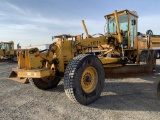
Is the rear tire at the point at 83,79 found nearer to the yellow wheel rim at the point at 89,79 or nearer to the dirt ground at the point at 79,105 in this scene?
the yellow wheel rim at the point at 89,79

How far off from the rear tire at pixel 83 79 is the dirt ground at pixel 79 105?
0.22 metres

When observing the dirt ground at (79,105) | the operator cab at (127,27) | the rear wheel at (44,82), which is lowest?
the dirt ground at (79,105)

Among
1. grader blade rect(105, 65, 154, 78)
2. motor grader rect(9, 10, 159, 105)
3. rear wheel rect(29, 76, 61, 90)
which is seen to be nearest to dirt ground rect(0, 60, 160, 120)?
rear wheel rect(29, 76, 61, 90)

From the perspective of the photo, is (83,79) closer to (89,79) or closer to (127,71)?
(89,79)

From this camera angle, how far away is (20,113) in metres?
4.57

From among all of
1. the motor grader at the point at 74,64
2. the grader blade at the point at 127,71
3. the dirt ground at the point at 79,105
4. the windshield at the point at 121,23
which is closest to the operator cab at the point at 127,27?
the windshield at the point at 121,23

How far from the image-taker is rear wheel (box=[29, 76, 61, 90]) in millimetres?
6492

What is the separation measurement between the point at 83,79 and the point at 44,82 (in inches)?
74.5

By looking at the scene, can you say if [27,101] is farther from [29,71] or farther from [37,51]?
[37,51]

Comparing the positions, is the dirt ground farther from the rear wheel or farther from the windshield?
the windshield

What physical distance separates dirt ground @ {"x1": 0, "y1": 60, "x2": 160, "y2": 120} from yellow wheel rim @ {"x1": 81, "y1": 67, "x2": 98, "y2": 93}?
39 cm

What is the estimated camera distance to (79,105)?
16.5ft

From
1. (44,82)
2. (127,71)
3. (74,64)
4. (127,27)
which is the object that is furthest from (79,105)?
(127,27)

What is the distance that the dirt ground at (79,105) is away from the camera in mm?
4328
